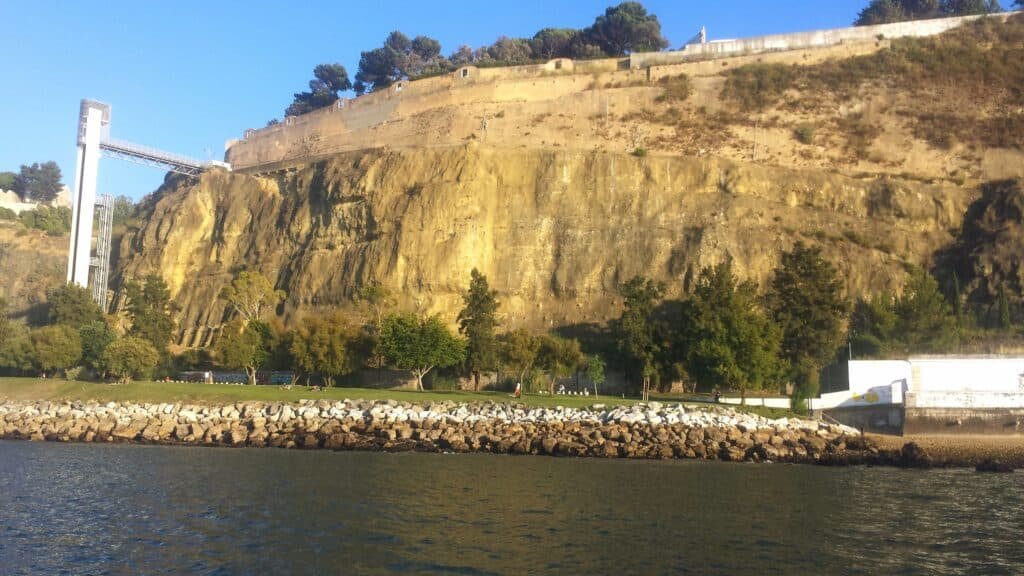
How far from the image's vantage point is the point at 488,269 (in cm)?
5234

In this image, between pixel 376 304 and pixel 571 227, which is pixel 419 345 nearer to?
pixel 376 304

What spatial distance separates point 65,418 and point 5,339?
18632 millimetres

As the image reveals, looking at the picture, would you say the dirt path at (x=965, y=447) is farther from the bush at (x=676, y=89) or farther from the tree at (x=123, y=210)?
the tree at (x=123, y=210)

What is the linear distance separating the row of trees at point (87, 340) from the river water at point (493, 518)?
19.0 metres

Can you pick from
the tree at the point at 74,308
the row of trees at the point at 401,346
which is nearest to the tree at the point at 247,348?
the row of trees at the point at 401,346

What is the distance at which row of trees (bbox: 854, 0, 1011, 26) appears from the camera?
7388 centimetres

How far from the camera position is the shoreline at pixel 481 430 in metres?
28.2

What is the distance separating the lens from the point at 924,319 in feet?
136

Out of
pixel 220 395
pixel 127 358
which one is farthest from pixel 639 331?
pixel 127 358

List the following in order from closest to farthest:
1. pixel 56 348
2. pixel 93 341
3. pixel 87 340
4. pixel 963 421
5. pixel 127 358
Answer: pixel 963 421
pixel 127 358
pixel 56 348
pixel 93 341
pixel 87 340

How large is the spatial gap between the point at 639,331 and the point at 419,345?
10987mm

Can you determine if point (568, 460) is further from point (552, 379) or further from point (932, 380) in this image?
point (932, 380)

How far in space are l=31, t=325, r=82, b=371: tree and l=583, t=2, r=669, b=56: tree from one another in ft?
164

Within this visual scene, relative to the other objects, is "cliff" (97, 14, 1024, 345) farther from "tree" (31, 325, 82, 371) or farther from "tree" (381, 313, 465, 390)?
"tree" (31, 325, 82, 371)
